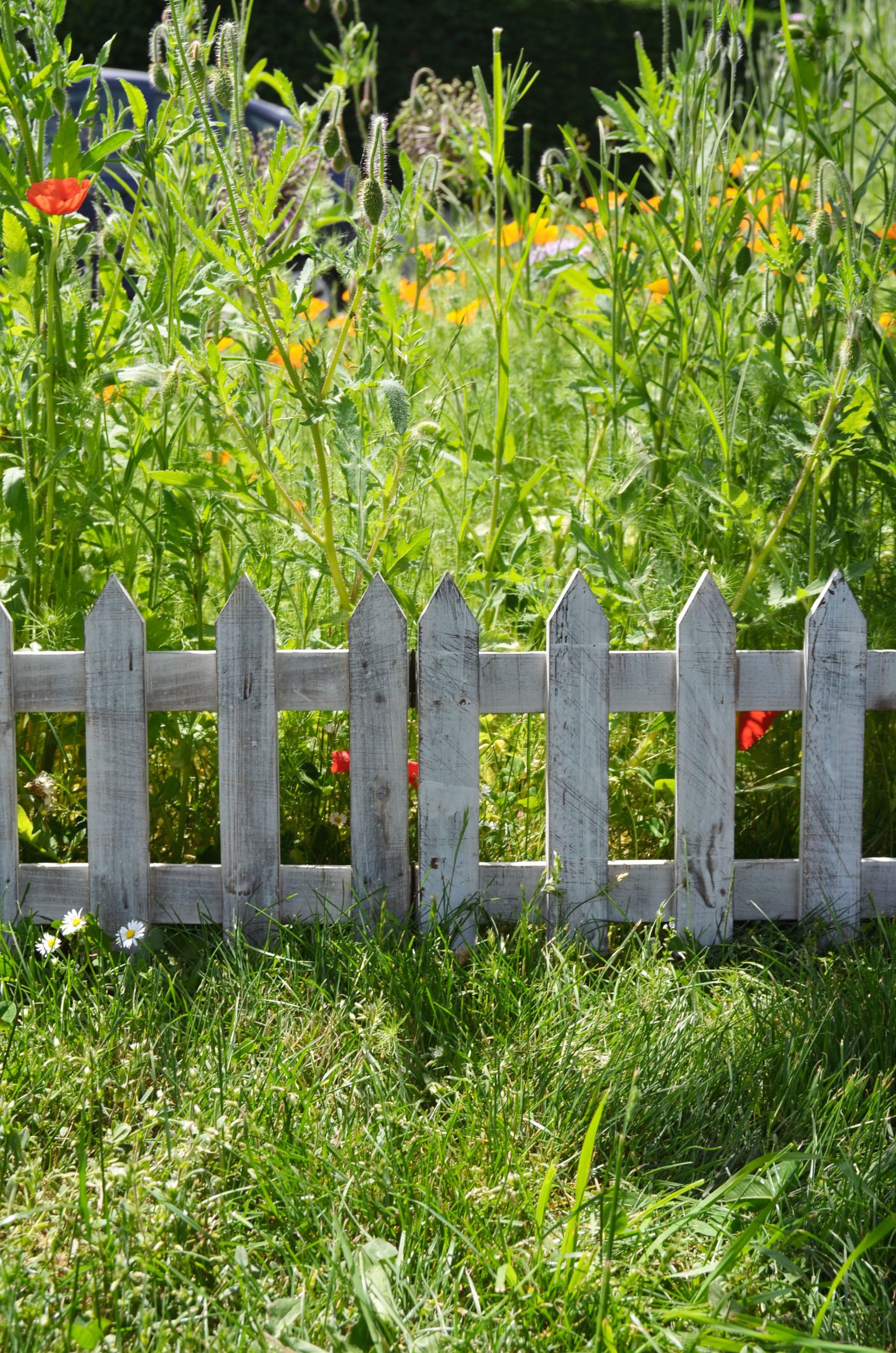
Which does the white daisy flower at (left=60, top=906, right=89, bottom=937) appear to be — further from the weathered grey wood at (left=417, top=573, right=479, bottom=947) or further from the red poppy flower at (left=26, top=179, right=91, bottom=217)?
the red poppy flower at (left=26, top=179, right=91, bottom=217)

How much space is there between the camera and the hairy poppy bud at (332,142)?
2.11 meters

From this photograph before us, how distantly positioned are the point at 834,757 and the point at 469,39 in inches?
435

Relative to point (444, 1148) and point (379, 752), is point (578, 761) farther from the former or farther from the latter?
point (444, 1148)

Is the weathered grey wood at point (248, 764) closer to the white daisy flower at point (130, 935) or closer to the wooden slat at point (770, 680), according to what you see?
the white daisy flower at point (130, 935)

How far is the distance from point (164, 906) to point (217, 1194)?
2.17 ft

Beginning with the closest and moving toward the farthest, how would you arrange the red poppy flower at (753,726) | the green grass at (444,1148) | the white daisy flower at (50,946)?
the green grass at (444,1148)
the white daisy flower at (50,946)
the red poppy flower at (753,726)

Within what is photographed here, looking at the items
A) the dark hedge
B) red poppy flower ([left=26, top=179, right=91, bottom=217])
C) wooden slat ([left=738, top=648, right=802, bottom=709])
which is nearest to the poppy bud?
red poppy flower ([left=26, top=179, right=91, bottom=217])

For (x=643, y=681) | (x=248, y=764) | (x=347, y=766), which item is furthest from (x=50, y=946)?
(x=643, y=681)

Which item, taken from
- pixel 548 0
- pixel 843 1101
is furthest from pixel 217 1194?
pixel 548 0

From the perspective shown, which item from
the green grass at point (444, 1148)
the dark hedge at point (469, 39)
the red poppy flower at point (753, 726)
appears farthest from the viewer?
the dark hedge at point (469, 39)

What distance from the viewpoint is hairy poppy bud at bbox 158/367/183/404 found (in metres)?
1.76

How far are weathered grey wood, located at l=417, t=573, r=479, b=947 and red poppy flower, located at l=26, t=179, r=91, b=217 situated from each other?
804 mm

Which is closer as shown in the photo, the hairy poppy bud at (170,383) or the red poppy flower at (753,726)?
the hairy poppy bud at (170,383)

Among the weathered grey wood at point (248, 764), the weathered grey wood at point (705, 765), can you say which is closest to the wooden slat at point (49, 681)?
the weathered grey wood at point (248, 764)
